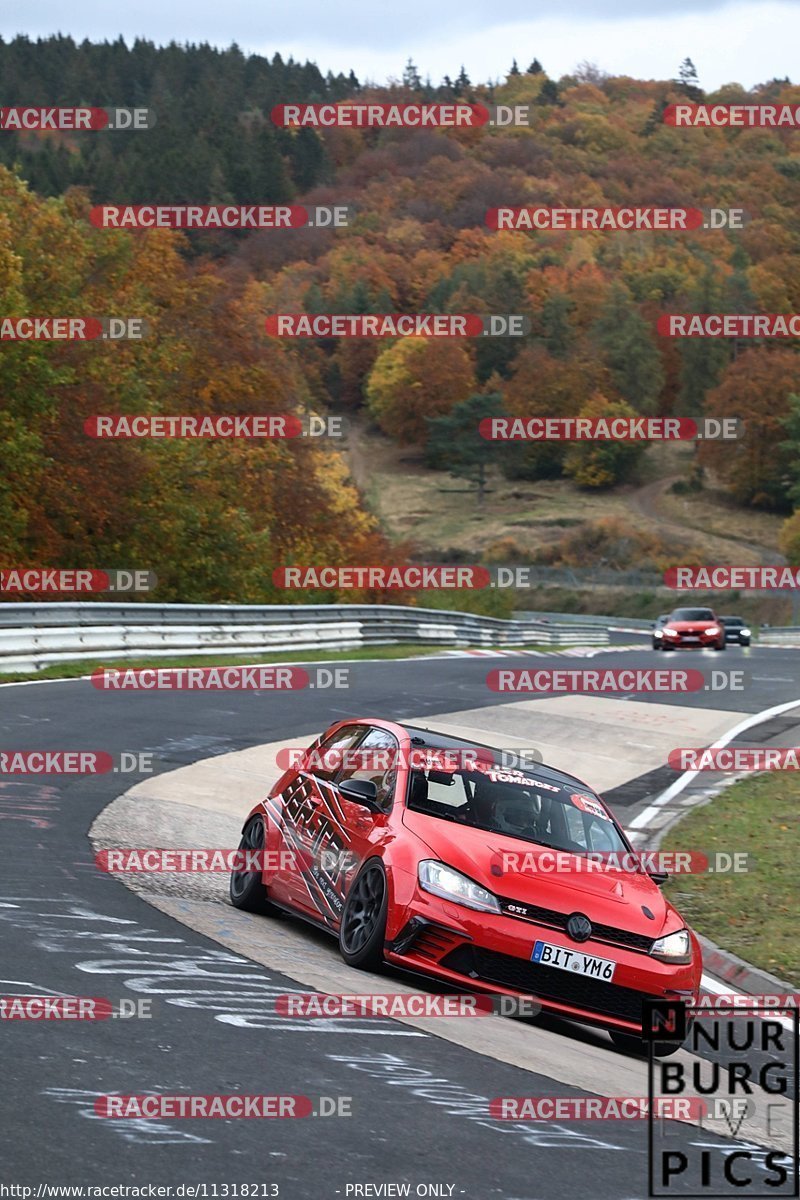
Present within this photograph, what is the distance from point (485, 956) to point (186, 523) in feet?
117

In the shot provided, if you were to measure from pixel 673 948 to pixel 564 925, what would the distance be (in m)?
0.65

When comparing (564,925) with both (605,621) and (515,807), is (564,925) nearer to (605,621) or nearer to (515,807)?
(515,807)

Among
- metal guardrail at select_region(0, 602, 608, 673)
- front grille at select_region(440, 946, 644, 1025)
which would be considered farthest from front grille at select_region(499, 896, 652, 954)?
metal guardrail at select_region(0, 602, 608, 673)

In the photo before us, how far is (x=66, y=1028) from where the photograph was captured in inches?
244

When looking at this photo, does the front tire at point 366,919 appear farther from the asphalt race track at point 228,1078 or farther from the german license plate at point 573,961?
the german license plate at point 573,961

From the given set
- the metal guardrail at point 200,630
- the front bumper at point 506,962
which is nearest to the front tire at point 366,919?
the front bumper at point 506,962

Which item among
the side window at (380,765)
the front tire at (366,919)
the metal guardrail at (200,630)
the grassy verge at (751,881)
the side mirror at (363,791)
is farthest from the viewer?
the metal guardrail at (200,630)

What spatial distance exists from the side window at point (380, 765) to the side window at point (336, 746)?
0.10m

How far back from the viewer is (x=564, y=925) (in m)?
7.96

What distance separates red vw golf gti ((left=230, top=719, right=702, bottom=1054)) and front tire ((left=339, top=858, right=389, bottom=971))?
0.01 m

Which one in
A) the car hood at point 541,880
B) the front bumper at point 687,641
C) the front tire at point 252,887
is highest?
the car hood at point 541,880

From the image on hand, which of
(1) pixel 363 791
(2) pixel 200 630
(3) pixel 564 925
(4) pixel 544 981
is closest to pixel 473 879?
(3) pixel 564 925

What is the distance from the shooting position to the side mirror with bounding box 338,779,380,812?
28.8ft

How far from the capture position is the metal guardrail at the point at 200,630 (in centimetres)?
2398
